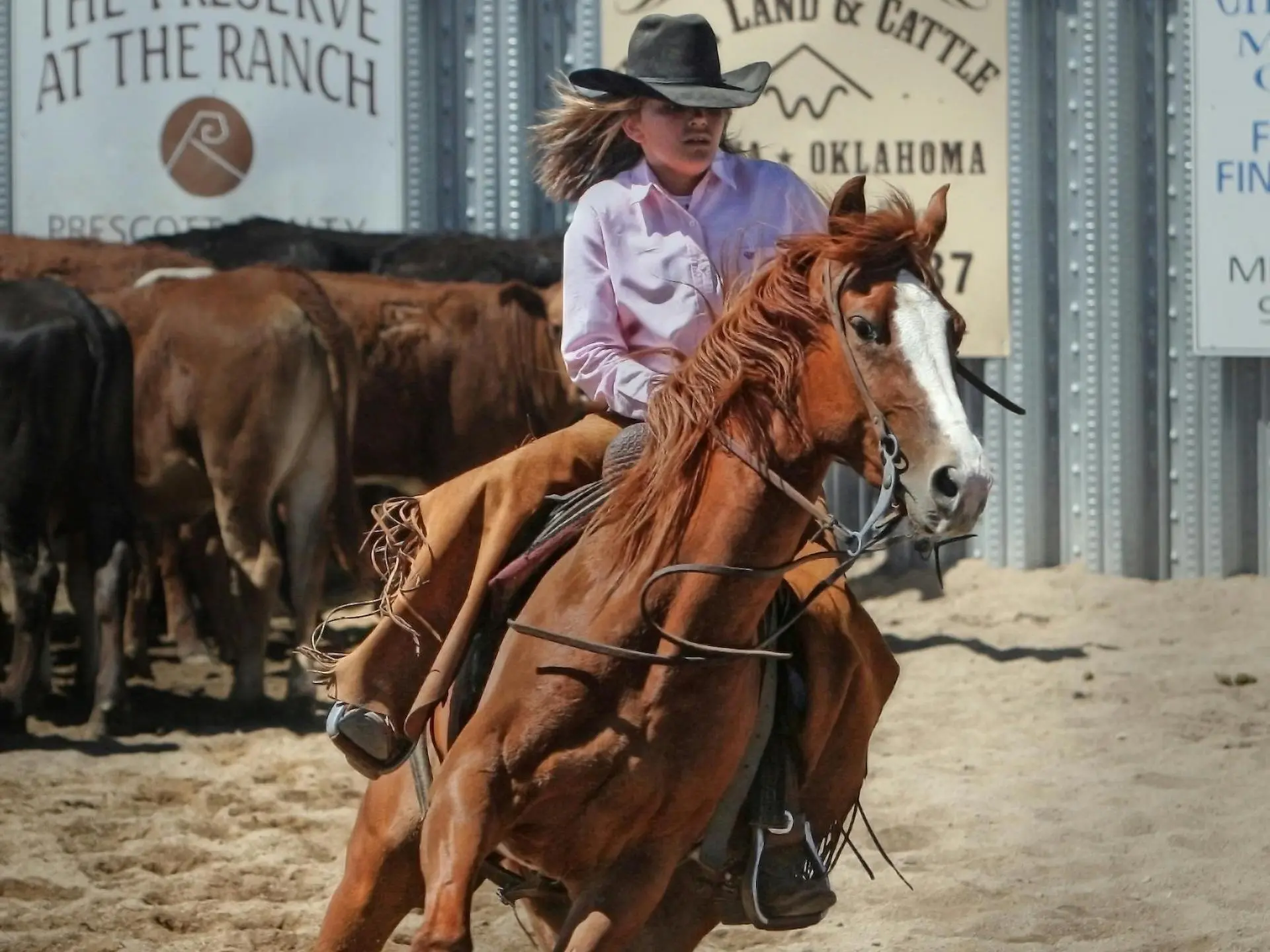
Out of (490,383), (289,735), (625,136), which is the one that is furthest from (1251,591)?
(625,136)

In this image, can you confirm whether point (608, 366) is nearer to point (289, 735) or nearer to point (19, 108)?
point (289, 735)

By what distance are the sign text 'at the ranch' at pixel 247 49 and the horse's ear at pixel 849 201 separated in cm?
674

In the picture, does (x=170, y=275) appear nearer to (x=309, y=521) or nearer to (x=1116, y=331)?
(x=309, y=521)

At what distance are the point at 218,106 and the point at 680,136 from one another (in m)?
6.43

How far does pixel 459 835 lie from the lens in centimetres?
321

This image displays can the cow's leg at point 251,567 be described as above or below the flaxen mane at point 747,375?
below

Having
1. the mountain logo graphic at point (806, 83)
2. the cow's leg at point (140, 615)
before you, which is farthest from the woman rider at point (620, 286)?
the mountain logo graphic at point (806, 83)

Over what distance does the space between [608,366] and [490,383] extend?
568cm

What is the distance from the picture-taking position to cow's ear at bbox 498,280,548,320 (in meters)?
9.27

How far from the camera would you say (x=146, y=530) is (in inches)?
344

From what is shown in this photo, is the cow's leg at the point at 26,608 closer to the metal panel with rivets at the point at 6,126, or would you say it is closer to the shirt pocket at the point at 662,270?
the metal panel with rivets at the point at 6,126

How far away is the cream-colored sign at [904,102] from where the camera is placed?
980cm

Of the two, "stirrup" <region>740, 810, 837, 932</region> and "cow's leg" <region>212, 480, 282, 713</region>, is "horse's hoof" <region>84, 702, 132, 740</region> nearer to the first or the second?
"cow's leg" <region>212, 480, 282, 713</region>

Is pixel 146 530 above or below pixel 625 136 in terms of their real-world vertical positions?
below
